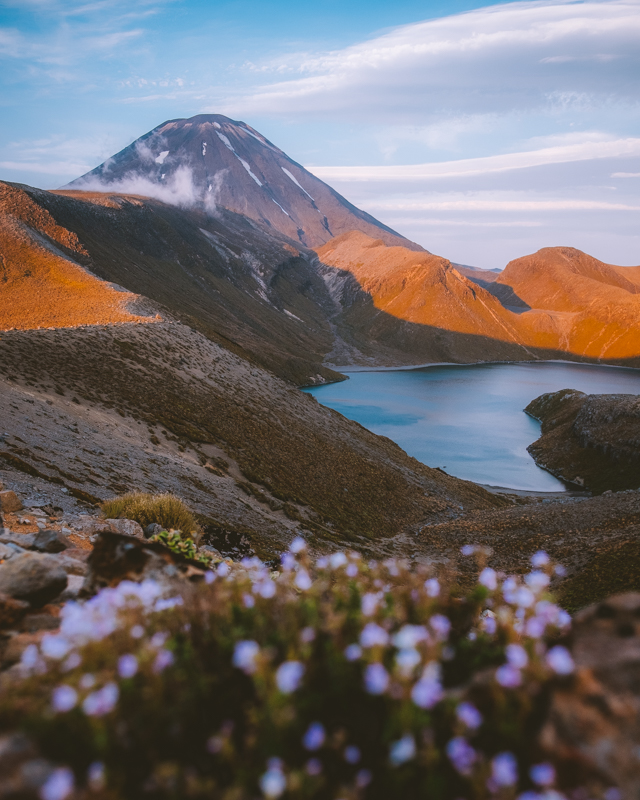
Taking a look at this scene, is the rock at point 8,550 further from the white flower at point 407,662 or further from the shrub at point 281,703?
the white flower at point 407,662

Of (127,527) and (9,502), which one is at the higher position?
(9,502)

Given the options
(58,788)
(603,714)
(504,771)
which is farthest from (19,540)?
(603,714)

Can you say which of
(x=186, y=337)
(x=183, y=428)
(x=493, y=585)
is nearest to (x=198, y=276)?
→ (x=186, y=337)

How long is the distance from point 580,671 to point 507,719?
437 millimetres

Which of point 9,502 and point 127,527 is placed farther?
point 127,527

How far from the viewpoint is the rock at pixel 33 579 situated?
3.95 m

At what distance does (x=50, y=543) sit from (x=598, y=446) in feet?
215

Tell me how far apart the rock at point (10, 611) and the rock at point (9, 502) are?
6737mm

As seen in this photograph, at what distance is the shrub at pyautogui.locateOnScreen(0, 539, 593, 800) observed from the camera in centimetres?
199

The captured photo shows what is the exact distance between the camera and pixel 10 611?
371 centimetres

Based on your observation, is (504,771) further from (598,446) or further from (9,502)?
(598,446)

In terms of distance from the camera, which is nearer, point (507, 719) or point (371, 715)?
point (507, 719)

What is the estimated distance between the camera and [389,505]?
110 ft

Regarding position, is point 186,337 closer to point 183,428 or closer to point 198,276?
point 183,428
